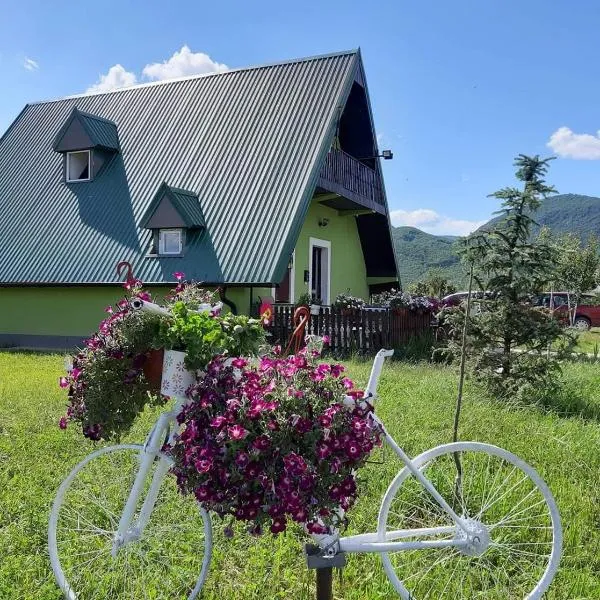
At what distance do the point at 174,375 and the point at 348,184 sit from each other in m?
14.0

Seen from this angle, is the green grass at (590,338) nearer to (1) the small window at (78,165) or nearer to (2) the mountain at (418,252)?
(1) the small window at (78,165)

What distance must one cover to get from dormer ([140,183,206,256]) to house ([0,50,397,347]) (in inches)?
1.2

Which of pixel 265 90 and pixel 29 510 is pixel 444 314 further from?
pixel 265 90

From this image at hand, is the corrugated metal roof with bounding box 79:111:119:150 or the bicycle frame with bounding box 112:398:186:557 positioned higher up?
the corrugated metal roof with bounding box 79:111:119:150

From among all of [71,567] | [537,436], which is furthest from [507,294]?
[71,567]

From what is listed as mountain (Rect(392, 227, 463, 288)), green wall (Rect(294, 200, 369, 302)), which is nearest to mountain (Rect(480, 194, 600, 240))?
mountain (Rect(392, 227, 463, 288))

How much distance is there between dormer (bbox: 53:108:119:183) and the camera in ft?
54.5

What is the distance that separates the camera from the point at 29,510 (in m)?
4.16

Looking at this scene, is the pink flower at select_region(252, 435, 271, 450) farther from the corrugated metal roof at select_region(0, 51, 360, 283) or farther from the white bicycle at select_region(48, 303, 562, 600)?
the corrugated metal roof at select_region(0, 51, 360, 283)

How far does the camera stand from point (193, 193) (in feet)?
47.7

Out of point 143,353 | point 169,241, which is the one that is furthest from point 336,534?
point 169,241

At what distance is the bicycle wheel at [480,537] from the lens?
285cm

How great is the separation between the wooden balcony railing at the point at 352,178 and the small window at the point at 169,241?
3548mm

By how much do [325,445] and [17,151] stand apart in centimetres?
1971
